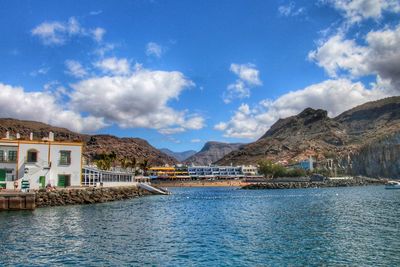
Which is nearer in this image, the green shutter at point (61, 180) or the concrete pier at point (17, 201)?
the concrete pier at point (17, 201)

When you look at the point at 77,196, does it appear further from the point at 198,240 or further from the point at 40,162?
the point at 198,240

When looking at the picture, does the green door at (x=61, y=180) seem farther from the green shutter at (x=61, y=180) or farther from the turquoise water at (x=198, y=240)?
the turquoise water at (x=198, y=240)

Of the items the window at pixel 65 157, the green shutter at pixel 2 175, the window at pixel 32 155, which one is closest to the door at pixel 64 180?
the window at pixel 65 157

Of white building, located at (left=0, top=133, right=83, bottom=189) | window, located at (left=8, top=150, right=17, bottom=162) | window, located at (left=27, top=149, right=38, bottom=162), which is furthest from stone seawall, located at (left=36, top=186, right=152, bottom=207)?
window, located at (left=8, top=150, right=17, bottom=162)

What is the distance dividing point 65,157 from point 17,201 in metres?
17.9

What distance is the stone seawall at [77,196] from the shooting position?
2586 inches

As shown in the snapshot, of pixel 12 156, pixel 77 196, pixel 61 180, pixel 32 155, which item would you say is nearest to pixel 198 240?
pixel 77 196

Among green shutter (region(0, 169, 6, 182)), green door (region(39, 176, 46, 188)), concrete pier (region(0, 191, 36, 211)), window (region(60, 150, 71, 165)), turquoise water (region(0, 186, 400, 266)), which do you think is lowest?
turquoise water (region(0, 186, 400, 266))

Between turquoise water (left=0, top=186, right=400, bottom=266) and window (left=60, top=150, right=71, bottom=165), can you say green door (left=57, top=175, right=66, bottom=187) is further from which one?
turquoise water (left=0, top=186, right=400, bottom=266)

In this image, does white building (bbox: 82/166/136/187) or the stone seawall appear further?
white building (bbox: 82/166/136/187)

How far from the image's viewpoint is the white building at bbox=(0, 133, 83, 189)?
71.6 metres

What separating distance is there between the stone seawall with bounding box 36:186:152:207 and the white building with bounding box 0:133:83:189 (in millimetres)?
4804

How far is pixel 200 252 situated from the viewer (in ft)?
101

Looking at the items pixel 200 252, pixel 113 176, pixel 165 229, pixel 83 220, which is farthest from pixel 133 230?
pixel 113 176
